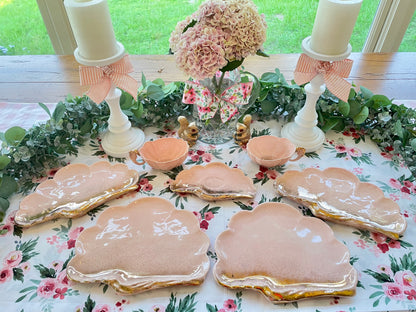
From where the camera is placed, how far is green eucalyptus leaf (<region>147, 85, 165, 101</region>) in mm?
998

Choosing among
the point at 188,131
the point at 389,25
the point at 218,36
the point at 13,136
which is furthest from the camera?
the point at 389,25

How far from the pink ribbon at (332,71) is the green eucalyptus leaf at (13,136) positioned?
0.78 metres

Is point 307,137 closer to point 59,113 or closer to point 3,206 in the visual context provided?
point 59,113

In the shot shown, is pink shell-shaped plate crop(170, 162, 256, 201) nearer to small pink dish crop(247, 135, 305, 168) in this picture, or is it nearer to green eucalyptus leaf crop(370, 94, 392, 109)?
small pink dish crop(247, 135, 305, 168)

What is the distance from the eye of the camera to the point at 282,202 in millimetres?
813

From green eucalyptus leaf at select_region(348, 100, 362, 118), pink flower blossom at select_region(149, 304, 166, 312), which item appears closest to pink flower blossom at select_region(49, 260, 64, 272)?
pink flower blossom at select_region(149, 304, 166, 312)

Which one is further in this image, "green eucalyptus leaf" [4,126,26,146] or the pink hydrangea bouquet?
"green eucalyptus leaf" [4,126,26,146]

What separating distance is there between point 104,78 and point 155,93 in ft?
0.63

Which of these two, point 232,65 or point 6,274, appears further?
point 232,65

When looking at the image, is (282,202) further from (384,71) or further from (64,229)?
(384,71)

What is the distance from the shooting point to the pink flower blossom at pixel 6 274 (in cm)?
67

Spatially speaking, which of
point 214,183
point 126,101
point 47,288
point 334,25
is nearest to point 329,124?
point 334,25

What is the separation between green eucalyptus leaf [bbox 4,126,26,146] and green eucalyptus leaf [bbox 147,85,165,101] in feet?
1.23

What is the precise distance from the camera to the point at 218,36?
0.73 m
